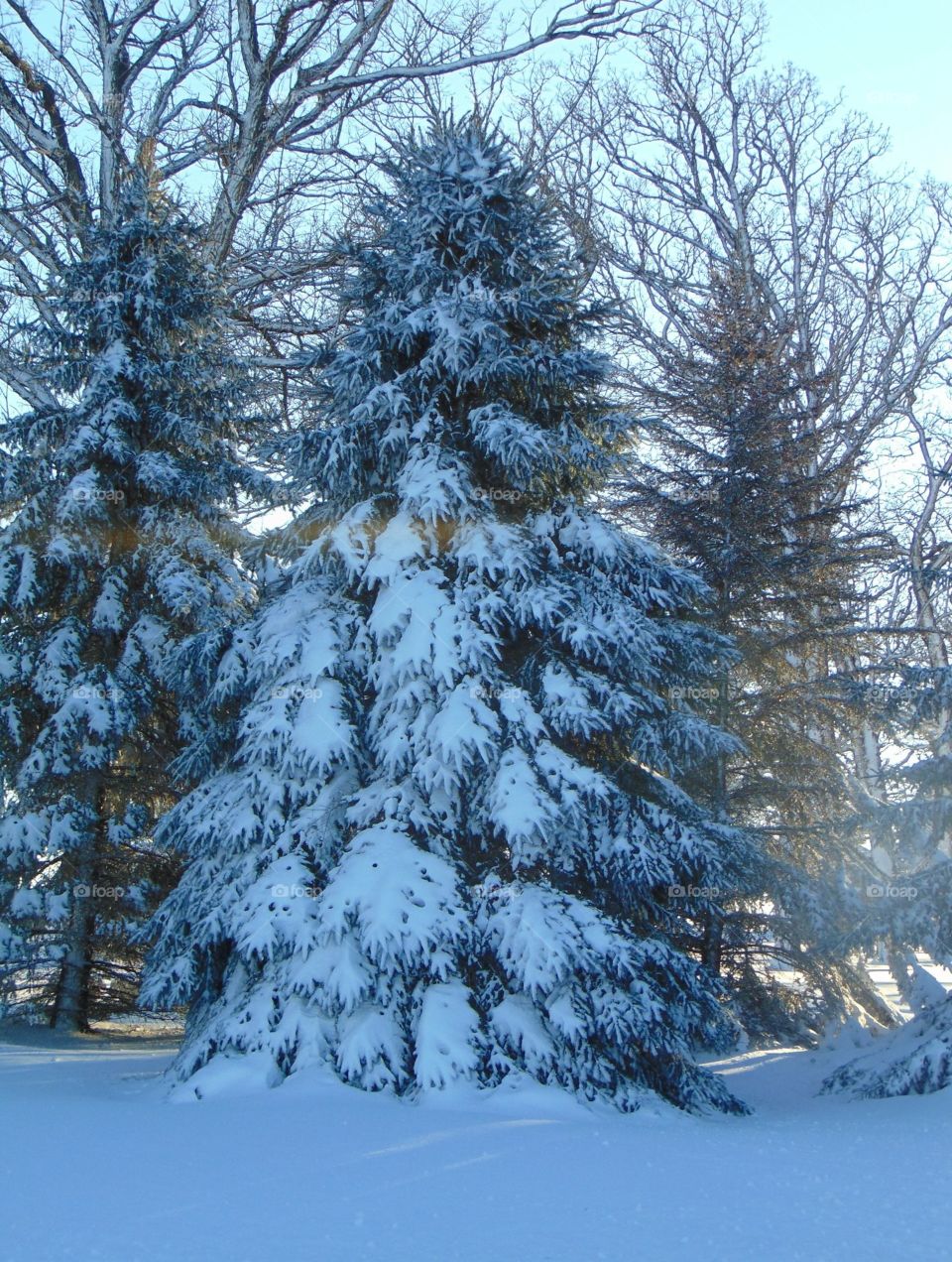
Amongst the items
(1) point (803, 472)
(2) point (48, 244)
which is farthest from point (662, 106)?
(2) point (48, 244)

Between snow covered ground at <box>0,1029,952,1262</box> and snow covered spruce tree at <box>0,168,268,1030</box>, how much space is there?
160 inches

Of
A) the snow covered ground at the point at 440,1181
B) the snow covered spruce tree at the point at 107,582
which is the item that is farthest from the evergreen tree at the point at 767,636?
the snow covered spruce tree at the point at 107,582

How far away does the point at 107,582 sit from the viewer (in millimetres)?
12234

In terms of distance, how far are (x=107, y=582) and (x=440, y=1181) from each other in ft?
28.7

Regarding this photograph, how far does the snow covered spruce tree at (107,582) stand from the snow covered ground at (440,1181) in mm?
4052

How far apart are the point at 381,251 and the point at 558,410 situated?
102 inches

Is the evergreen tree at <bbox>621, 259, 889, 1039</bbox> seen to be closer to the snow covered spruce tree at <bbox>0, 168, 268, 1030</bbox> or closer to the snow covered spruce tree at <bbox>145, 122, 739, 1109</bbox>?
the snow covered spruce tree at <bbox>145, 122, 739, 1109</bbox>

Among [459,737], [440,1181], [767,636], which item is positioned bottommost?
[440,1181]

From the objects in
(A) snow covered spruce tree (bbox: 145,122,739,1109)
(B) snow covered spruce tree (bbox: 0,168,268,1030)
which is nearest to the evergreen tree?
(A) snow covered spruce tree (bbox: 145,122,739,1109)

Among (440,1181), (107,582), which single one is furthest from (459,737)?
(107,582)

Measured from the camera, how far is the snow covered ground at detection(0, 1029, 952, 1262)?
440 centimetres

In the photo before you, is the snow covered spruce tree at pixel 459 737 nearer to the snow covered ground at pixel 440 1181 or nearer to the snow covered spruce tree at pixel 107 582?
→ the snow covered ground at pixel 440 1181

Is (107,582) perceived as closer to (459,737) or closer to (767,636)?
(459,737)

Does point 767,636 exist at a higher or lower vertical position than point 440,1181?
higher
